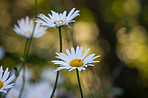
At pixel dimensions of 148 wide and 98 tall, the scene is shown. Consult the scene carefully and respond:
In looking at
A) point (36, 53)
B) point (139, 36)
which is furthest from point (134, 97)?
point (36, 53)

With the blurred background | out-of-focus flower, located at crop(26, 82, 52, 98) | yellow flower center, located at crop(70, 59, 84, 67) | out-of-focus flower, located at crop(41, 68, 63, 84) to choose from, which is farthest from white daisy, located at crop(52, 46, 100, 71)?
the blurred background

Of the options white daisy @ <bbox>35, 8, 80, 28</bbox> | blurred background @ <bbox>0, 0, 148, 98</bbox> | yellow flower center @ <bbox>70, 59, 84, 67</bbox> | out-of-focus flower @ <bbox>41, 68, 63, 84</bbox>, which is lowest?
yellow flower center @ <bbox>70, 59, 84, 67</bbox>

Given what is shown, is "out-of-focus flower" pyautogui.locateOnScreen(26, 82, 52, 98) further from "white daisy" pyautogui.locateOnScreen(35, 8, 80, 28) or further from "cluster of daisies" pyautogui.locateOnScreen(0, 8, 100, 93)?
"white daisy" pyautogui.locateOnScreen(35, 8, 80, 28)

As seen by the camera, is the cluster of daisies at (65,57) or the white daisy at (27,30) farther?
the white daisy at (27,30)

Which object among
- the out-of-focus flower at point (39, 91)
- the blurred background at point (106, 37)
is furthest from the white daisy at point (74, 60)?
the blurred background at point (106, 37)

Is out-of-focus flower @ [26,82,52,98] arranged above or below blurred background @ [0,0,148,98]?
below

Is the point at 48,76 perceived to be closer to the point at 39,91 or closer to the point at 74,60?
the point at 39,91

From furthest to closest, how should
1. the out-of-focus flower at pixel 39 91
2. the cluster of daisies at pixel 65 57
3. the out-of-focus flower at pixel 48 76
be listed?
the out-of-focus flower at pixel 48 76 → the out-of-focus flower at pixel 39 91 → the cluster of daisies at pixel 65 57

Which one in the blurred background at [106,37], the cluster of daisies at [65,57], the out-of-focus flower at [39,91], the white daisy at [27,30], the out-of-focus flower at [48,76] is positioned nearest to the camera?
the cluster of daisies at [65,57]

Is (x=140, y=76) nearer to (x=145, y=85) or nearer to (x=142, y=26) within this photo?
(x=145, y=85)

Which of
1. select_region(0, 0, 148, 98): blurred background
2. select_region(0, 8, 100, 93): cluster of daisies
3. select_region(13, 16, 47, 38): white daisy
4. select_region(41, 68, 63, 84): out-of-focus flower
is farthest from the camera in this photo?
select_region(0, 0, 148, 98): blurred background

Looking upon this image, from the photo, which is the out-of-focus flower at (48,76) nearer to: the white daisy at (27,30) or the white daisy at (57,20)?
the white daisy at (27,30)
